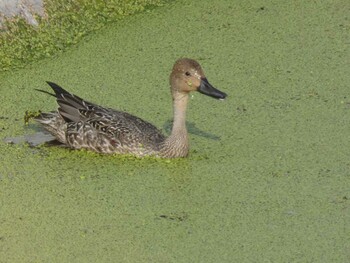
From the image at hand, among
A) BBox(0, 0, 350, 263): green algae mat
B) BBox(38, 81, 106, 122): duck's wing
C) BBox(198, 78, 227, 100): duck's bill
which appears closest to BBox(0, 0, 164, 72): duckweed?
BBox(0, 0, 350, 263): green algae mat

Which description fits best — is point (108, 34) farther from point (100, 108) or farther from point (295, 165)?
point (295, 165)

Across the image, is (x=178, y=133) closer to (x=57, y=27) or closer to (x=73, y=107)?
(x=73, y=107)

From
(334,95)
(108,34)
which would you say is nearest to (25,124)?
(108,34)

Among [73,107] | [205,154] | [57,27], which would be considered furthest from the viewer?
[57,27]

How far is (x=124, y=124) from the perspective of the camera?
5.97 meters

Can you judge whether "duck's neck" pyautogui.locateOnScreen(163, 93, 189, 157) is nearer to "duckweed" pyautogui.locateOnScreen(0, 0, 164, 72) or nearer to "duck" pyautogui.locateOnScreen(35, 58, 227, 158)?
"duck" pyautogui.locateOnScreen(35, 58, 227, 158)

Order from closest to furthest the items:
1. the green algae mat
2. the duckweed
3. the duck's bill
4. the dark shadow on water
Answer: the green algae mat
the duck's bill
the dark shadow on water
the duckweed

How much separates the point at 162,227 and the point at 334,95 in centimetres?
174

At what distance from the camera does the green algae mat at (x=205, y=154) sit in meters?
4.95

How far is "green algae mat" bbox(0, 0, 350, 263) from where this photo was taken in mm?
4949

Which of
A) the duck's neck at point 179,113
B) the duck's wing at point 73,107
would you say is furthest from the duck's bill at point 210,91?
the duck's wing at point 73,107

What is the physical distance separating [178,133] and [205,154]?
6.8 inches

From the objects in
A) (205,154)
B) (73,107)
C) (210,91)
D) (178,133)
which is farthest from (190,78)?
(73,107)

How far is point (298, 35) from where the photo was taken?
7145 millimetres
